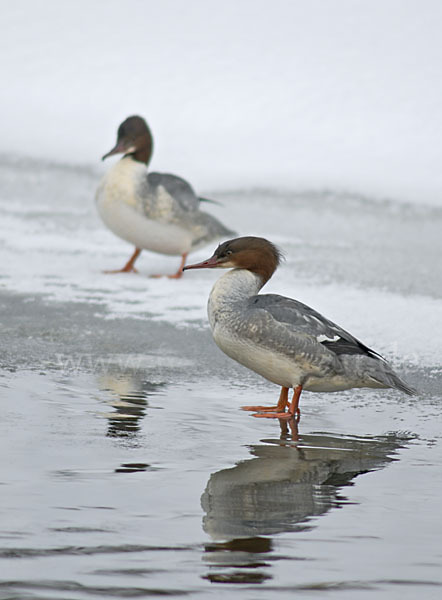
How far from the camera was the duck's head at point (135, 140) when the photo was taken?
8016mm

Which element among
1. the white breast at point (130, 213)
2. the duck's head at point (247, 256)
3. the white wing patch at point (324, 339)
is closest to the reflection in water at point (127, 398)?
the duck's head at point (247, 256)

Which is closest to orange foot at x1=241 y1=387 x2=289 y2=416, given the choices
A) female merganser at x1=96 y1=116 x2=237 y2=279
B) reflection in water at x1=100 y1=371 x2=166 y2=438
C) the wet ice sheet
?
reflection in water at x1=100 y1=371 x2=166 y2=438

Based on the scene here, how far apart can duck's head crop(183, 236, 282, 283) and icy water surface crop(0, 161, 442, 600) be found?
557 millimetres

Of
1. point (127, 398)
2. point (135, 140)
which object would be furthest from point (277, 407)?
point (135, 140)

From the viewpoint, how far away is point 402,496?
317 cm

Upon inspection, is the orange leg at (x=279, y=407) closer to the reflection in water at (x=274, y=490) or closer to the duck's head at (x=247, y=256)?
the reflection in water at (x=274, y=490)

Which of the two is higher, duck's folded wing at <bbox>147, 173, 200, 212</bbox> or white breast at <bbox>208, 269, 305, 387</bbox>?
duck's folded wing at <bbox>147, 173, 200, 212</bbox>

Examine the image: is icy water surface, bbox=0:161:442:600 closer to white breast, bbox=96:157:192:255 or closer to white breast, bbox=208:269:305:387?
white breast, bbox=208:269:305:387

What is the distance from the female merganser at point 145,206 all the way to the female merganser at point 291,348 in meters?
3.19

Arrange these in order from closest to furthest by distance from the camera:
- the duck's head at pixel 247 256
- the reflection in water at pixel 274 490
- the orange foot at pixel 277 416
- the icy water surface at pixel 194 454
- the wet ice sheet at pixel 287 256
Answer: the icy water surface at pixel 194 454 → the reflection in water at pixel 274 490 → the orange foot at pixel 277 416 → the duck's head at pixel 247 256 → the wet ice sheet at pixel 287 256

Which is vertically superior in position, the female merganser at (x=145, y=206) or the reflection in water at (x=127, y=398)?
the female merganser at (x=145, y=206)

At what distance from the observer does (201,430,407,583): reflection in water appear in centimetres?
266

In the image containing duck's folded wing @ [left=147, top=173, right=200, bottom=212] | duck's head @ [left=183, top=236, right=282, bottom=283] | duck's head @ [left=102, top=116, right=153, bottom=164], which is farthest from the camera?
duck's head @ [left=102, top=116, right=153, bottom=164]

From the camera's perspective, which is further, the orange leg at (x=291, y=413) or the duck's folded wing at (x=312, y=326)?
the duck's folded wing at (x=312, y=326)
